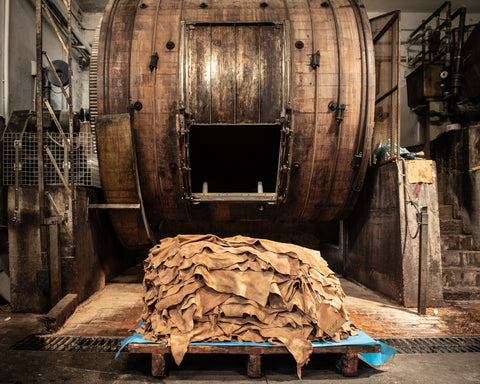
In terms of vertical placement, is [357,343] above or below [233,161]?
below

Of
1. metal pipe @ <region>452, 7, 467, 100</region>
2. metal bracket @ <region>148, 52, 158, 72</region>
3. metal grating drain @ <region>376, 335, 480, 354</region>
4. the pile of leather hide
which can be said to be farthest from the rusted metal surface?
metal pipe @ <region>452, 7, 467, 100</region>

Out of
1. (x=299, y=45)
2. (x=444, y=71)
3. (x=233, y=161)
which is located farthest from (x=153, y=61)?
(x=444, y=71)

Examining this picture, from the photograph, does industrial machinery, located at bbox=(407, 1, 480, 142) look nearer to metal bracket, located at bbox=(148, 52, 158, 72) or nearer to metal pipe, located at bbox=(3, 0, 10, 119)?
metal bracket, located at bbox=(148, 52, 158, 72)

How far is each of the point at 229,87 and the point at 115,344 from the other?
134 inches

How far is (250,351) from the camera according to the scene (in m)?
2.73

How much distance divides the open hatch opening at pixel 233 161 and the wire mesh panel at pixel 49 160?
1721 mm

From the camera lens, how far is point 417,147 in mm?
8602

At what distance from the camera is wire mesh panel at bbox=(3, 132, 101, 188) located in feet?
15.4

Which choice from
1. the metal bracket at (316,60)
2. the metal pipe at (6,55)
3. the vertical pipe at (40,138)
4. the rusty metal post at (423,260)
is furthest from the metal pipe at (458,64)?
the metal pipe at (6,55)

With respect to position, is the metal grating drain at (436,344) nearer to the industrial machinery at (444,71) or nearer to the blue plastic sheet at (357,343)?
the blue plastic sheet at (357,343)

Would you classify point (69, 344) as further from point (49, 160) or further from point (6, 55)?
point (6, 55)

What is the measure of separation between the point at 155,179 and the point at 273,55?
242 cm

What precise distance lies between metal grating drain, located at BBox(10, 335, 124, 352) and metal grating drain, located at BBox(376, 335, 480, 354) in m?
2.81

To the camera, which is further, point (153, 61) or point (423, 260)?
point (153, 61)
